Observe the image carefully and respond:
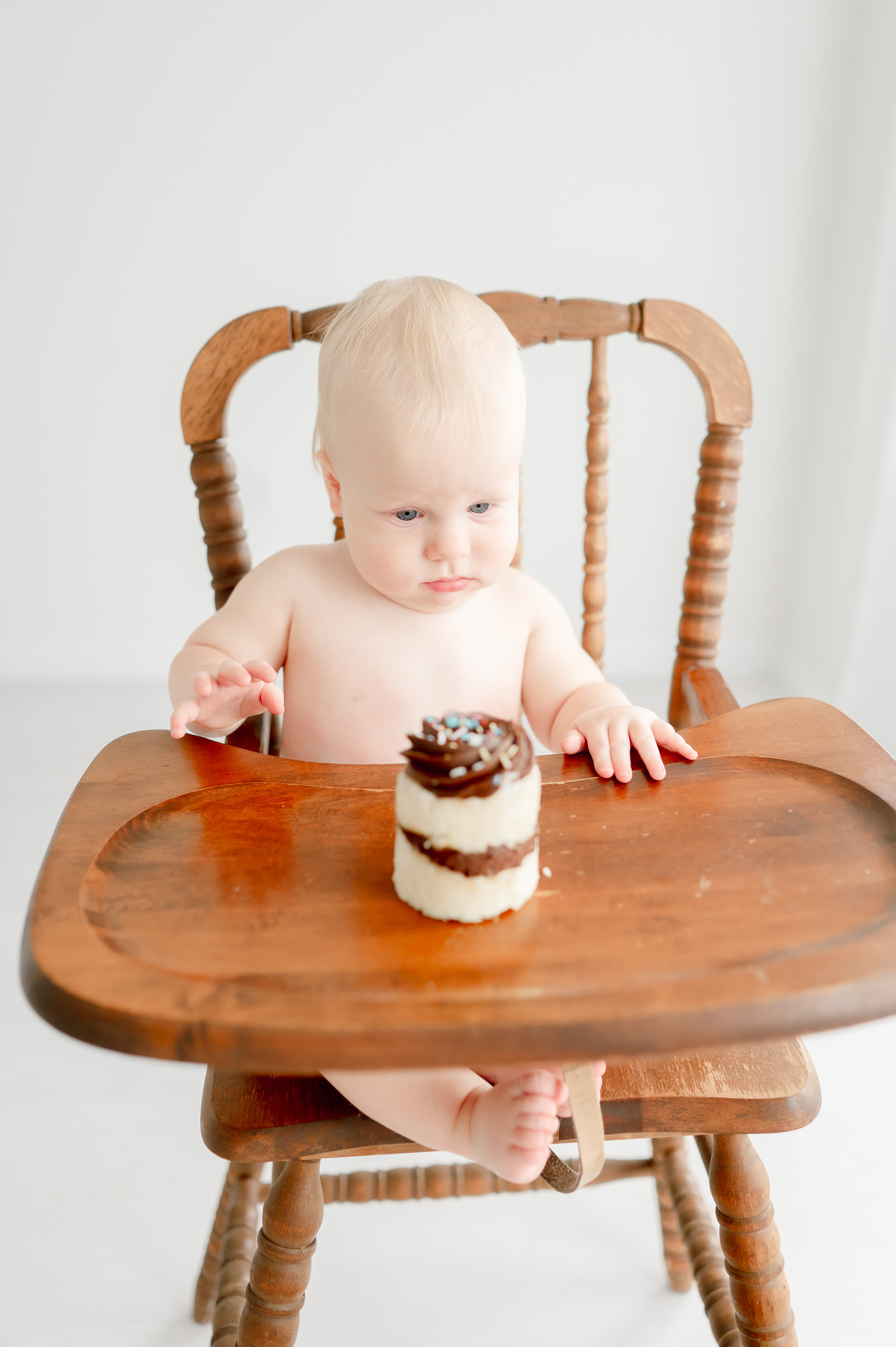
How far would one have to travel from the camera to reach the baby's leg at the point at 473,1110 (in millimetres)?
717

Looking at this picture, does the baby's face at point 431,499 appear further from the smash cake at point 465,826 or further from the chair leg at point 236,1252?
the chair leg at point 236,1252

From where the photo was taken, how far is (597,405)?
1150 millimetres

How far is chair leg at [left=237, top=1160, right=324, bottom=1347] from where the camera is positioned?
86 centimetres

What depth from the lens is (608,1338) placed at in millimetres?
1166

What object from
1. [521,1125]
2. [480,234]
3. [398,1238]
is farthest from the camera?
[480,234]

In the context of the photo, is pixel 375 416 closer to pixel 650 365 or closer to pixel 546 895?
pixel 546 895

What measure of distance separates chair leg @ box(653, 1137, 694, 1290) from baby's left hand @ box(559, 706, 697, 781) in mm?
568

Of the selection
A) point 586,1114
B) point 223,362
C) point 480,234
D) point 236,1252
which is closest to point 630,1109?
point 586,1114

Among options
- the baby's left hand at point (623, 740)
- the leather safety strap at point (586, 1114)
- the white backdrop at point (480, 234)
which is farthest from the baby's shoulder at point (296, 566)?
the white backdrop at point (480, 234)

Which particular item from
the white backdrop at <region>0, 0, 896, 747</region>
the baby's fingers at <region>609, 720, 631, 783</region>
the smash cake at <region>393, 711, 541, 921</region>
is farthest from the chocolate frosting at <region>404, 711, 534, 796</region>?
the white backdrop at <region>0, 0, 896, 747</region>

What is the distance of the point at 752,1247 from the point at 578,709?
0.47 metres

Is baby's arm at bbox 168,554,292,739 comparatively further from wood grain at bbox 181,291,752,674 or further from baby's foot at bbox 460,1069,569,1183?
baby's foot at bbox 460,1069,569,1183

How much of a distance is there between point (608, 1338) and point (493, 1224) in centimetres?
19

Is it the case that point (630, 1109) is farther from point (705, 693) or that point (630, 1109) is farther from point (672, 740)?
point (705, 693)
